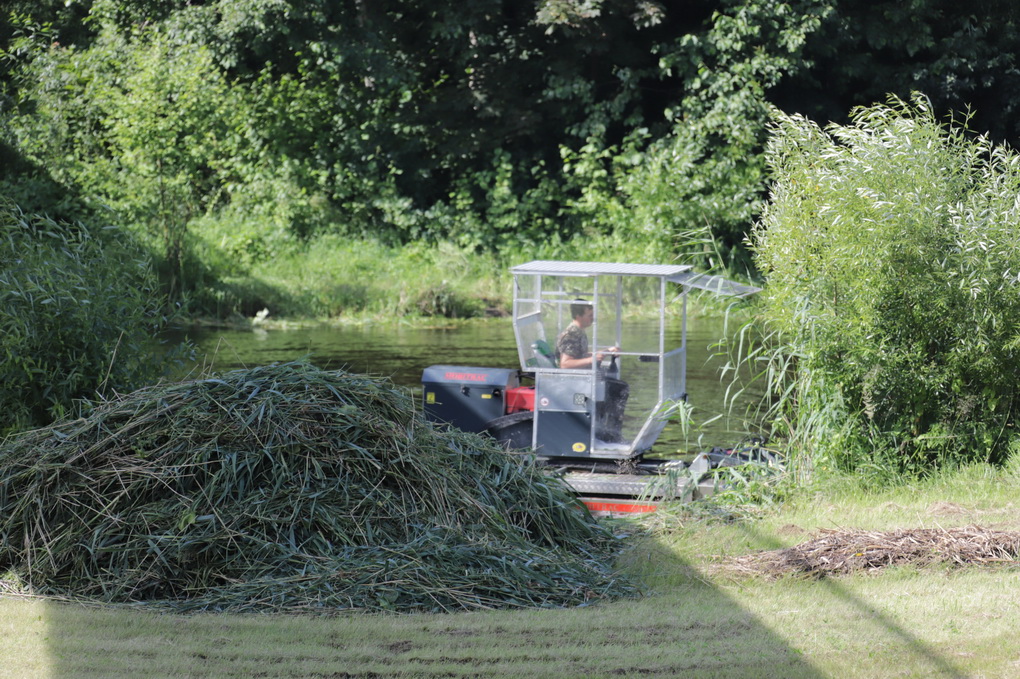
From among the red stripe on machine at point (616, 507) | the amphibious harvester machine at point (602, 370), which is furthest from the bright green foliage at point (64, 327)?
the red stripe on machine at point (616, 507)

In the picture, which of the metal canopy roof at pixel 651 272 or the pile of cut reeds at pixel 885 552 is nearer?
the pile of cut reeds at pixel 885 552

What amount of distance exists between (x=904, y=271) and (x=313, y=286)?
17.0m

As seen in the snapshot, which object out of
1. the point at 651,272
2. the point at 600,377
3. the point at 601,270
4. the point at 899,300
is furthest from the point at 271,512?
the point at 899,300

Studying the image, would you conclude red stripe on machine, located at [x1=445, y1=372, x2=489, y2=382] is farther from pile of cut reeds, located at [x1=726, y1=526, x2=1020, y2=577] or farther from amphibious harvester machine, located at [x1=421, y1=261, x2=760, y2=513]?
pile of cut reeds, located at [x1=726, y1=526, x2=1020, y2=577]

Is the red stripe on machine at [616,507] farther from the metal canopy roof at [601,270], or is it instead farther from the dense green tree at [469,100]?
the dense green tree at [469,100]

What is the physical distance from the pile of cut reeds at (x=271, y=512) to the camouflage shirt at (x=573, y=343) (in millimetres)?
2845

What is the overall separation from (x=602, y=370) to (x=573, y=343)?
1.16 ft

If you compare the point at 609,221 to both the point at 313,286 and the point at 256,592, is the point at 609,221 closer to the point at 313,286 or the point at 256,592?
the point at 313,286

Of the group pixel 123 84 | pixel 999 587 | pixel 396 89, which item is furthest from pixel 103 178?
pixel 999 587

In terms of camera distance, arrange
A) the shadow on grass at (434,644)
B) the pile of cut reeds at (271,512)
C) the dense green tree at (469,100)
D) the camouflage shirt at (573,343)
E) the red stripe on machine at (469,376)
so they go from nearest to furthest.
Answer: the shadow on grass at (434,644) < the pile of cut reeds at (271,512) < the camouflage shirt at (573,343) < the red stripe on machine at (469,376) < the dense green tree at (469,100)

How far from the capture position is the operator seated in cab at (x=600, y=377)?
948 cm

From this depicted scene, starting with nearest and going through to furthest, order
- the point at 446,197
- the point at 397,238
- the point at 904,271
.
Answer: the point at 904,271 → the point at 397,238 → the point at 446,197

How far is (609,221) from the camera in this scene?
83.6 feet

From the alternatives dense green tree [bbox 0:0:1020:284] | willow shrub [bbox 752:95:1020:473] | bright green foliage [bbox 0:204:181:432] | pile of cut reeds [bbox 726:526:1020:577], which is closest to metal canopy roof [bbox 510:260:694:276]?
willow shrub [bbox 752:95:1020:473]
